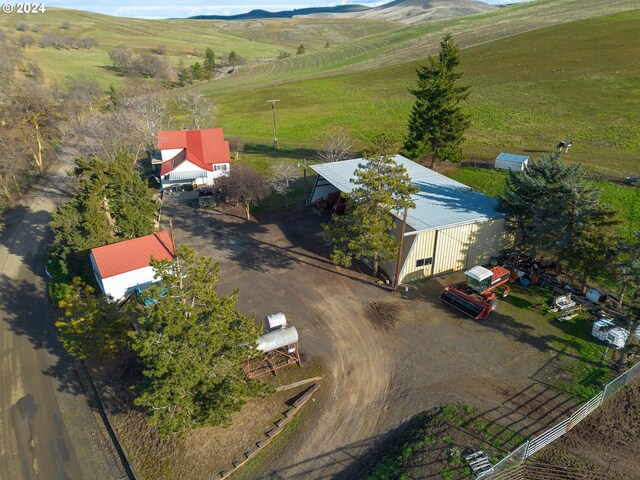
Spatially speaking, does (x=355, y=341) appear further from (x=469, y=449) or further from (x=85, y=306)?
(x=85, y=306)

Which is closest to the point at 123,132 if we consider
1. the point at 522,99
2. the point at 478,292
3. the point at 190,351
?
the point at 190,351

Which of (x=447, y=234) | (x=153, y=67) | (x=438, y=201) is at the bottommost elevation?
(x=447, y=234)

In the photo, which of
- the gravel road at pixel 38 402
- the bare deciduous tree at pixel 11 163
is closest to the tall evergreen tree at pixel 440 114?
the gravel road at pixel 38 402

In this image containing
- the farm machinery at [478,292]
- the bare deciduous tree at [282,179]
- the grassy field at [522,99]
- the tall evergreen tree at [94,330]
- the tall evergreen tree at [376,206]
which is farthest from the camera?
the grassy field at [522,99]

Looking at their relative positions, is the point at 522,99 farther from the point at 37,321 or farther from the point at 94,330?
the point at 37,321

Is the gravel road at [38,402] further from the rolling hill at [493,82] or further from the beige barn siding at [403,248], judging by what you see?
the rolling hill at [493,82]
